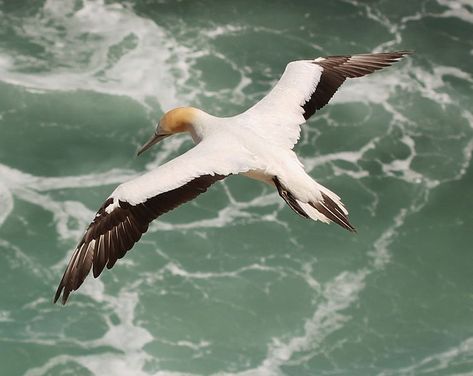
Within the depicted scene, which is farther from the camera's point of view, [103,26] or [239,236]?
[103,26]

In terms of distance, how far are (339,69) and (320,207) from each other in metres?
3.86

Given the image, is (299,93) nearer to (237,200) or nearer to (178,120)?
(178,120)

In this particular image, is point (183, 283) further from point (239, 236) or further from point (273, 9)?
point (273, 9)

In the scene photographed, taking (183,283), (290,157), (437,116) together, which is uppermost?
(290,157)

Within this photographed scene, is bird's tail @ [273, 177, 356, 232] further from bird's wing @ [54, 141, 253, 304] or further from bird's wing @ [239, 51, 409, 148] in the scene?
bird's wing @ [239, 51, 409, 148]

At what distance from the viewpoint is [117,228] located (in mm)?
15094

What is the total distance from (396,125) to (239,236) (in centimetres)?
520

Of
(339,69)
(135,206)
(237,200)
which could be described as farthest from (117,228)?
(237,200)

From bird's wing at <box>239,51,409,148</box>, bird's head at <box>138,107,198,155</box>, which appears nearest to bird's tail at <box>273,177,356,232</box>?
bird's wing at <box>239,51,409,148</box>

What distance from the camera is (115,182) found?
2611 cm

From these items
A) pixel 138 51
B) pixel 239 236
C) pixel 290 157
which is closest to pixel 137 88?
pixel 138 51

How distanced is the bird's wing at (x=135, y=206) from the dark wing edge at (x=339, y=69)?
8.84 feet

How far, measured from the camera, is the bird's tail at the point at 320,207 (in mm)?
14953

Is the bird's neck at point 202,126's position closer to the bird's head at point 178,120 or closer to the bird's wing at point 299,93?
the bird's head at point 178,120
